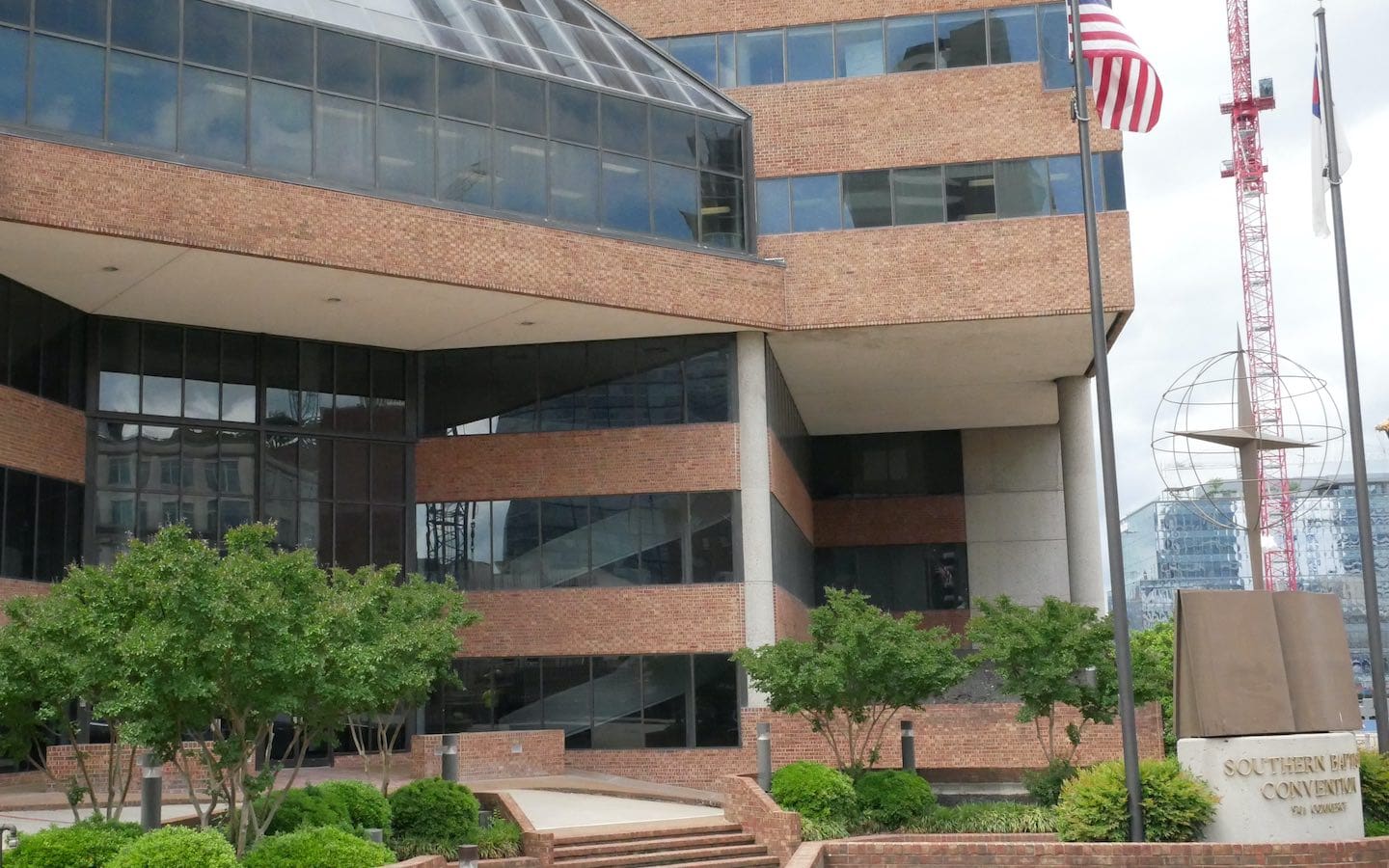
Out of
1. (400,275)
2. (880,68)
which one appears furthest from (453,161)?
(880,68)

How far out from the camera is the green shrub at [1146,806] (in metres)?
18.3

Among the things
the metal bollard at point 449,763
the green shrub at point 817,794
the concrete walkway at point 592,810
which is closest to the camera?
the green shrub at point 817,794

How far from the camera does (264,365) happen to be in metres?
33.8

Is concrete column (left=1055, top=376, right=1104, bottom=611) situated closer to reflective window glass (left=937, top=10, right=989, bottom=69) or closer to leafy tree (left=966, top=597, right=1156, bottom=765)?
reflective window glass (left=937, top=10, right=989, bottom=69)

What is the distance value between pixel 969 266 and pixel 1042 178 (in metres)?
2.73

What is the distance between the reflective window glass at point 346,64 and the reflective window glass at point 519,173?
2.92 m

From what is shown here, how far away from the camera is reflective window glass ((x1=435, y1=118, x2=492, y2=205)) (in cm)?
3041

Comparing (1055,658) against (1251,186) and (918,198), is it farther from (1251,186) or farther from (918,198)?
(1251,186)

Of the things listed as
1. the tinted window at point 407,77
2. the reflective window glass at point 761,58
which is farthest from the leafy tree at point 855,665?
the reflective window glass at point 761,58

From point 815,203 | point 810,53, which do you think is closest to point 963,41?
point 810,53

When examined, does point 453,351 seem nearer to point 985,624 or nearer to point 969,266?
point 969,266

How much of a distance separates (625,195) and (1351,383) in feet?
52.1

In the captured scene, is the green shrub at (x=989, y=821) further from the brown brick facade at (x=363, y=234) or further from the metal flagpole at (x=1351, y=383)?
the brown brick facade at (x=363, y=234)

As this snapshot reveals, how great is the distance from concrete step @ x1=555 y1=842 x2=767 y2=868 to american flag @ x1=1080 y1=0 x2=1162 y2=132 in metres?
12.2
